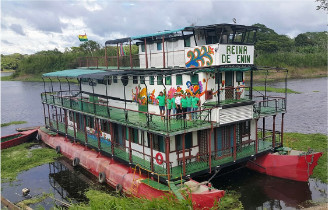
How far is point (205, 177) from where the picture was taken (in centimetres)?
2106

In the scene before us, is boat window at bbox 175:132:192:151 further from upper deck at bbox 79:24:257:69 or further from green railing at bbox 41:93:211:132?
upper deck at bbox 79:24:257:69

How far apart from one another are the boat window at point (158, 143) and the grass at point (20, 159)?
42.3 ft

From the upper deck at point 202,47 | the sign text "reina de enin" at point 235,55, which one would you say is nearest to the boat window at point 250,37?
the upper deck at point 202,47

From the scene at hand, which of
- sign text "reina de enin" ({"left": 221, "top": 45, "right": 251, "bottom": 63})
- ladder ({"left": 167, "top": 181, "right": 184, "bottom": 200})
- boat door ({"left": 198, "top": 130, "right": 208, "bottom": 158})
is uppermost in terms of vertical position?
sign text "reina de enin" ({"left": 221, "top": 45, "right": 251, "bottom": 63})

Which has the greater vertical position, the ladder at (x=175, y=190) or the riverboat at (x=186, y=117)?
the riverboat at (x=186, y=117)

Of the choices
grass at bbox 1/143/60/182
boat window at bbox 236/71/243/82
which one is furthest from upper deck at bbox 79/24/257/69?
grass at bbox 1/143/60/182

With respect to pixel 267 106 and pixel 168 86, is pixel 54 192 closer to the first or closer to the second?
pixel 168 86

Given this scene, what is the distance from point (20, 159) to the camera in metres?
28.0

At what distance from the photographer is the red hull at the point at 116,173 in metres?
15.0

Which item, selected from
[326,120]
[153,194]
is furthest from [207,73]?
[326,120]

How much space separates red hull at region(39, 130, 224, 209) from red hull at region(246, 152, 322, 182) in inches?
304

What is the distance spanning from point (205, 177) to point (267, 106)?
23.1 ft

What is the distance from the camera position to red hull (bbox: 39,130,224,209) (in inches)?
589

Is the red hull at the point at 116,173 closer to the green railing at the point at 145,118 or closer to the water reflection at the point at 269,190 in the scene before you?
the green railing at the point at 145,118
